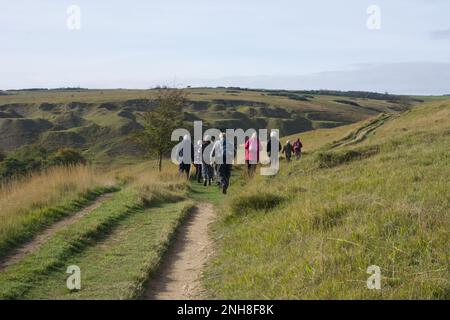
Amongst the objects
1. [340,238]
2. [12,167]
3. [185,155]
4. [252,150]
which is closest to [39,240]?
[340,238]

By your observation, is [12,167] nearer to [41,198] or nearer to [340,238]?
[41,198]

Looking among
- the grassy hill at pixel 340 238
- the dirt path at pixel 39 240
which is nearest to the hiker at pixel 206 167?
the dirt path at pixel 39 240

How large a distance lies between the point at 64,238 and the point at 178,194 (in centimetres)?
686

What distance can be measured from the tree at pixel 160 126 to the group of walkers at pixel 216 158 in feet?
24.0

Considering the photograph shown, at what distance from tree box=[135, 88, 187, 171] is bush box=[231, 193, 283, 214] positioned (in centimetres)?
1707

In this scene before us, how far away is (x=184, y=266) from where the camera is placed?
27.8ft

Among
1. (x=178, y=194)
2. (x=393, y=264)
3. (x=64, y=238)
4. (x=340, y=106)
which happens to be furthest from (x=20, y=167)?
(x=340, y=106)

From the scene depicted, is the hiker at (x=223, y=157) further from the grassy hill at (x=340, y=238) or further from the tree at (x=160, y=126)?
the tree at (x=160, y=126)

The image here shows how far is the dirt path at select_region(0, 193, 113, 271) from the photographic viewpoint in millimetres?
8398

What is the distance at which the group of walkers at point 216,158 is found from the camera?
54.0 ft

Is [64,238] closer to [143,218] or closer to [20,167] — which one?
[143,218]

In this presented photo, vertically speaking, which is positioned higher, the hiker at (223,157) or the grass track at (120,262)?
the hiker at (223,157)

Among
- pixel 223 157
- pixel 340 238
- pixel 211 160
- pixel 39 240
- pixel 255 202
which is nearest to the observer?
pixel 340 238

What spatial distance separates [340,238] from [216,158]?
9.76 meters
